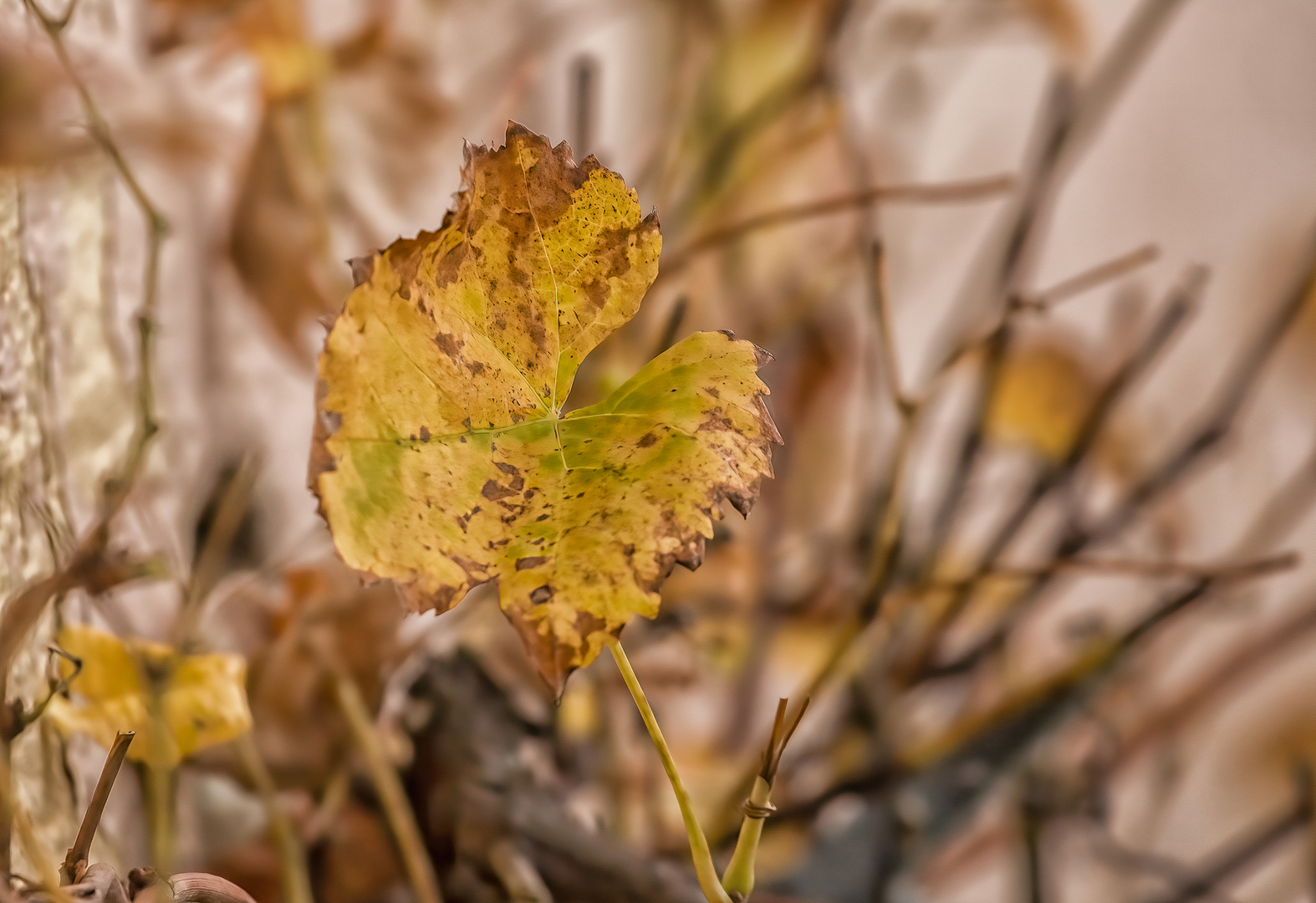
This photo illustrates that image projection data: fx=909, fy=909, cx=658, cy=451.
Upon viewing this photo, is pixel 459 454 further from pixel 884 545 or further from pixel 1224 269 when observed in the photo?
pixel 1224 269

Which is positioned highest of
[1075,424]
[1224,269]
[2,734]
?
[1224,269]

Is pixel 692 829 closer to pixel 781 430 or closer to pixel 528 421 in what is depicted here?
pixel 528 421

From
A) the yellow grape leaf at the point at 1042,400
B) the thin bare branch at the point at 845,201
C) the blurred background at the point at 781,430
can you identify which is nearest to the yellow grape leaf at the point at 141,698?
the blurred background at the point at 781,430

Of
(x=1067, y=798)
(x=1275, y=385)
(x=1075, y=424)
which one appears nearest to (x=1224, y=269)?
(x=1275, y=385)

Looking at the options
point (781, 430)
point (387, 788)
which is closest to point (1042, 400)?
point (781, 430)

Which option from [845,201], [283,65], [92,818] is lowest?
[92,818]

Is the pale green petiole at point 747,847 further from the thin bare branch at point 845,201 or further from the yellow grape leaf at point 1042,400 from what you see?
the yellow grape leaf at point 1042,400
